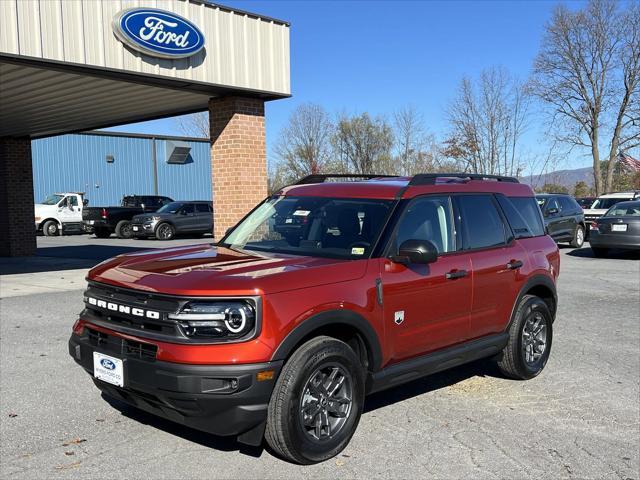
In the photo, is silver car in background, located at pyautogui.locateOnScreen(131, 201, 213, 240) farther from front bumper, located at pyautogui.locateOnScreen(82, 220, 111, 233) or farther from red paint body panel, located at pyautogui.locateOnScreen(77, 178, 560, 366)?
red paint body panel, located at pyautogui.locateOnScreen(77, 178, 560, 366)

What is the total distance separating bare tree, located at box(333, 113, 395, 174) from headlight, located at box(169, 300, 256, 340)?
1470 inches

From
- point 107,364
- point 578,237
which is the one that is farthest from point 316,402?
point 578,237

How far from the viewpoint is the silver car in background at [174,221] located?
25594mm

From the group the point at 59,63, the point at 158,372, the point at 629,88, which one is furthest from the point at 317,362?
A: the point at 629,88

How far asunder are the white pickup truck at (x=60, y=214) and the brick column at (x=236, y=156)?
19.0 m

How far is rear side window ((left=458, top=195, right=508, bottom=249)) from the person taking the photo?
5.12m

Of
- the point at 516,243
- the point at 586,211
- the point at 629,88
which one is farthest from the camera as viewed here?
the point at 629,88

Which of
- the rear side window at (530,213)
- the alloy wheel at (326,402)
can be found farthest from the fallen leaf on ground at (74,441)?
the rear side window at (530,213)

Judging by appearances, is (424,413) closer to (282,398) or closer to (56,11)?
(282,398)

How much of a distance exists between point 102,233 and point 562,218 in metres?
18.5

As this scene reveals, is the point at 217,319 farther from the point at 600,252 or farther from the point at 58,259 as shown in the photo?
the point at 600,252

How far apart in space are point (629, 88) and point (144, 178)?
30826mm

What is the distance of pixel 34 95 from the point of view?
39.5ft

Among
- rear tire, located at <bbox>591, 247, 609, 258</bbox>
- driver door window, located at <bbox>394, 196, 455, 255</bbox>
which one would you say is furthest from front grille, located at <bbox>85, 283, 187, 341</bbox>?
rear tire, located at <bbox>591, 247, 609, 258</bbox>
